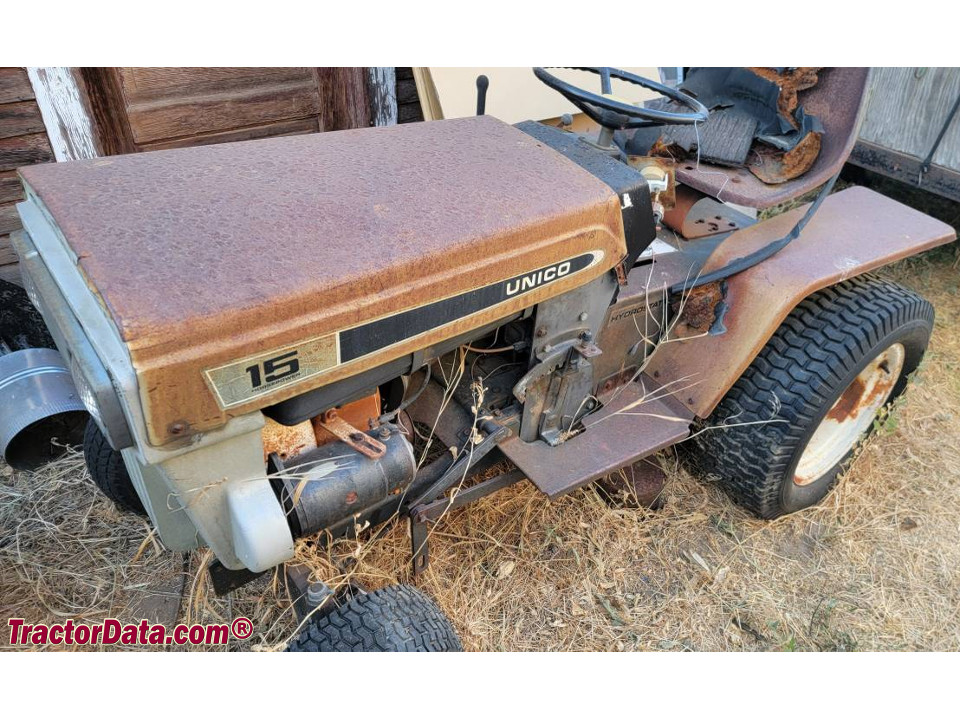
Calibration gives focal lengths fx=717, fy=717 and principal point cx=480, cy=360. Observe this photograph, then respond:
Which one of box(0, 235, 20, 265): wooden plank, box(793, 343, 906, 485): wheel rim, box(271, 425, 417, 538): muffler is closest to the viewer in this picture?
box(271, 425, 417, 538): muffler

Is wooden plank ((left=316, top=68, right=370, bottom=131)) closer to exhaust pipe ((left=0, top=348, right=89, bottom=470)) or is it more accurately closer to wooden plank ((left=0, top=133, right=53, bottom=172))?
wooden plank ((left=0, top=133, right=53, bottom=172))

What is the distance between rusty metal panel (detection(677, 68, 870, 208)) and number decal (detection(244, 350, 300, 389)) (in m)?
1.33

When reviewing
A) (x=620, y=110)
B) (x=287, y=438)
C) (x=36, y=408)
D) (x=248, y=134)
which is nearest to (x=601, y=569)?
(x=287, y=438)

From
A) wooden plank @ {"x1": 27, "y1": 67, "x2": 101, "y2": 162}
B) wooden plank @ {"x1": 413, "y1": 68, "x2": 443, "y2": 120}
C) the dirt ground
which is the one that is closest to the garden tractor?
the dirt ground

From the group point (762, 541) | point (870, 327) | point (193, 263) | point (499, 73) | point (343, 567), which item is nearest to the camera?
point (193, 263)

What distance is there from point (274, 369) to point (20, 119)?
6.46 ft

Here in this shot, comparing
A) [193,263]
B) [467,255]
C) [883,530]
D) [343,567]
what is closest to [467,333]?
[467,255]

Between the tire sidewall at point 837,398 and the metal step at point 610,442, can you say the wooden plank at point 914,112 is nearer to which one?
the tire sidewall at point 837,398

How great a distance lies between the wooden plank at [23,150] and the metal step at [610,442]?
1990 mm

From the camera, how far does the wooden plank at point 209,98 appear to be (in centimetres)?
259

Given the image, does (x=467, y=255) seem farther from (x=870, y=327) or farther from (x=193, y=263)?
(x=870, y=327)

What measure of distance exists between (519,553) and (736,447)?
0.71 meters

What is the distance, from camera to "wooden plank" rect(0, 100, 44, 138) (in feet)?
7.97

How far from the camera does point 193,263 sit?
1131 mm
